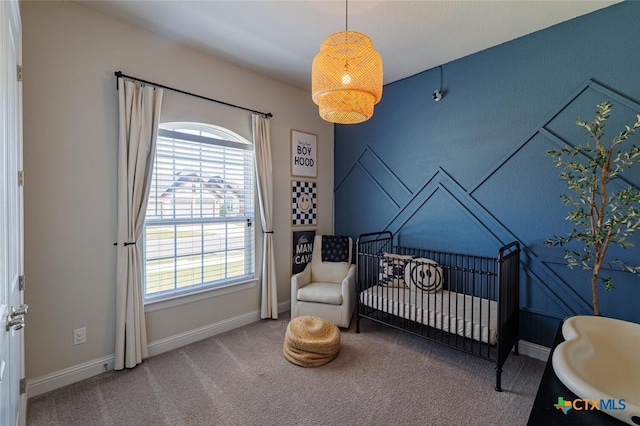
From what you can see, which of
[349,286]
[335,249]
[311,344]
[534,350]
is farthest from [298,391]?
[534,350]

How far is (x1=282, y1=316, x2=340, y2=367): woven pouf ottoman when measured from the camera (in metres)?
2.41

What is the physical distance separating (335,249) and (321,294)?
73 cm

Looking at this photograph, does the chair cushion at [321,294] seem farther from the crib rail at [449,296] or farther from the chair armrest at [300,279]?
the crib rail at [449,296]

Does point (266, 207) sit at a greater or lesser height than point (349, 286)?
greater

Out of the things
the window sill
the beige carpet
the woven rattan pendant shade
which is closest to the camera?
the woven rattan pendant shade

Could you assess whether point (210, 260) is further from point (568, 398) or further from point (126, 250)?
point (568, 398)

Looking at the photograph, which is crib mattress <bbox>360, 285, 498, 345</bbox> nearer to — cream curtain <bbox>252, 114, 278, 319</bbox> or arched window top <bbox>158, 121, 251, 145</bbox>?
cream curtain <bbox>252, 114, 278, 319</bbox>

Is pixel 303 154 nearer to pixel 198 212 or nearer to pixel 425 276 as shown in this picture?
pixel 198 212

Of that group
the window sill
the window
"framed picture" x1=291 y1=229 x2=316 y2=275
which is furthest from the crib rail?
the window

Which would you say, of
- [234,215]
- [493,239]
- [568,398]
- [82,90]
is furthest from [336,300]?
[82,90]

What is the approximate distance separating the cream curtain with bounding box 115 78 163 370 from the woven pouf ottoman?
125cm

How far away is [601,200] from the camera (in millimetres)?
2078

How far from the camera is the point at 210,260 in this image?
3012 mm

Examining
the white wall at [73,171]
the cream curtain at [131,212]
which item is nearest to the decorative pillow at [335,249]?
the white wall at [73,171]
